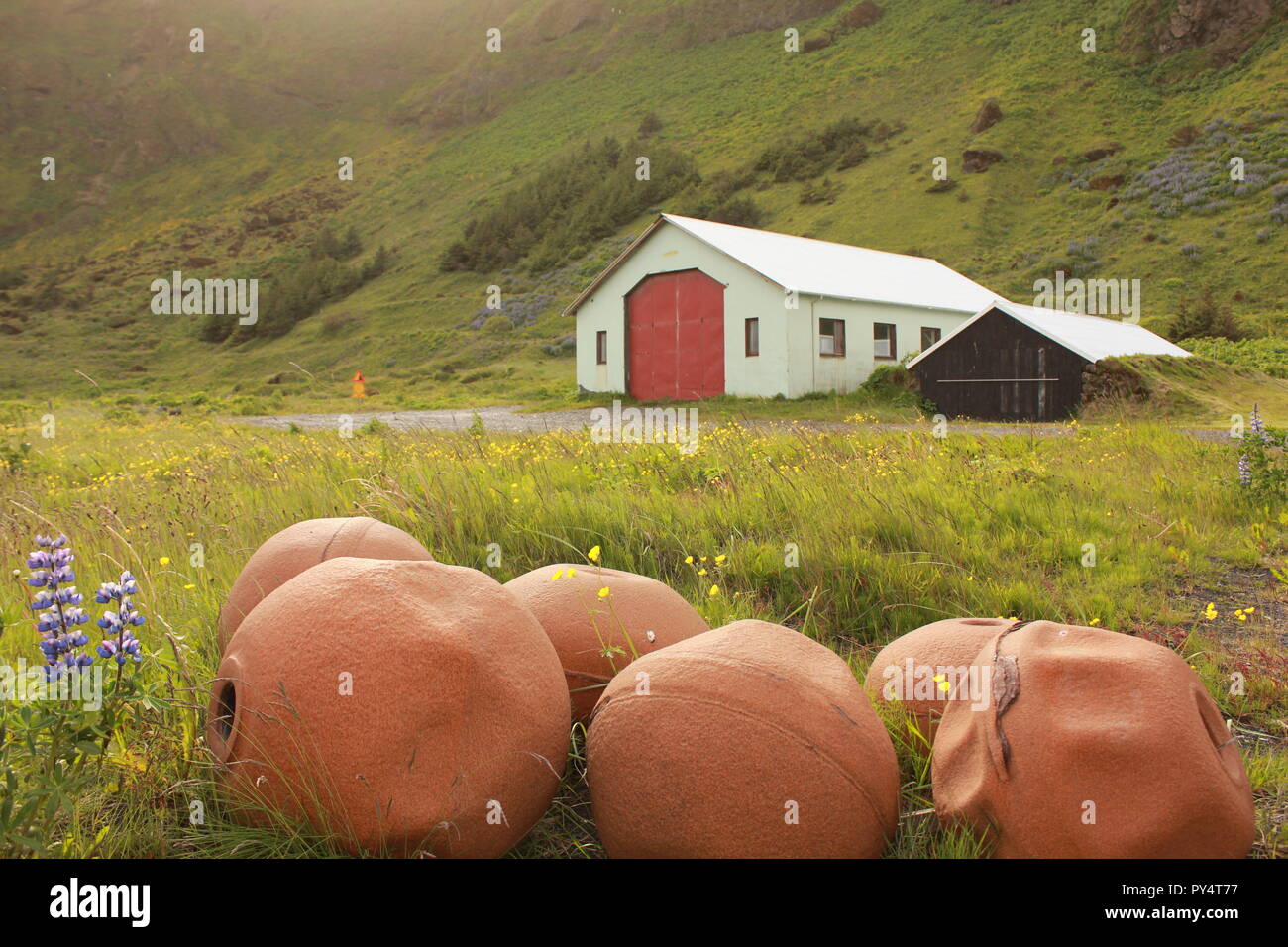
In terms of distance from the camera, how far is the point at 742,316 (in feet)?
84.9

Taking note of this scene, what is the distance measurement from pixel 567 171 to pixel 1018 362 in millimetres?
53956

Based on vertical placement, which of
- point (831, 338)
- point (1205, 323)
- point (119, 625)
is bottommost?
point (119, 625)

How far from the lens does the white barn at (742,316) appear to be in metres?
25.2

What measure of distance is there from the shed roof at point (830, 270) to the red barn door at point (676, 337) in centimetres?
141

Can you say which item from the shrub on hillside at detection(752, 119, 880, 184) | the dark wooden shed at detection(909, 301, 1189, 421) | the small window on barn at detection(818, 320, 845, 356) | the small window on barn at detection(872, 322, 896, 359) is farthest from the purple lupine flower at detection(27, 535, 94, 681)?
the shrub on hillside at detection(752, 119, 880, 184)

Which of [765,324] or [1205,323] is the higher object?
[1205,323]

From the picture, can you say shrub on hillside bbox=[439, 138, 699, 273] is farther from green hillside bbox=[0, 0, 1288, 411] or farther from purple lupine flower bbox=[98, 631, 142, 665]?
purple lupine flower bbox=[98, 631, 142, 665]

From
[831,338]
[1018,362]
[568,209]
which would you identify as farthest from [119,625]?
[568,209]

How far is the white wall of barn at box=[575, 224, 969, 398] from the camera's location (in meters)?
25.0

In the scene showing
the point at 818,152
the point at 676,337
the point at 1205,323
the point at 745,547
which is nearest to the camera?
the point at 745,547

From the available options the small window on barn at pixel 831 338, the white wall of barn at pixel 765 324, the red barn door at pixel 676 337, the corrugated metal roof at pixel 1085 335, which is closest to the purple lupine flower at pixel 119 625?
the corrugated metal roof at pixel 1085 335

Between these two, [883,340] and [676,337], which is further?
[676,337]

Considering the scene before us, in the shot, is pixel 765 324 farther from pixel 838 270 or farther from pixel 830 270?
pixel 838 270
